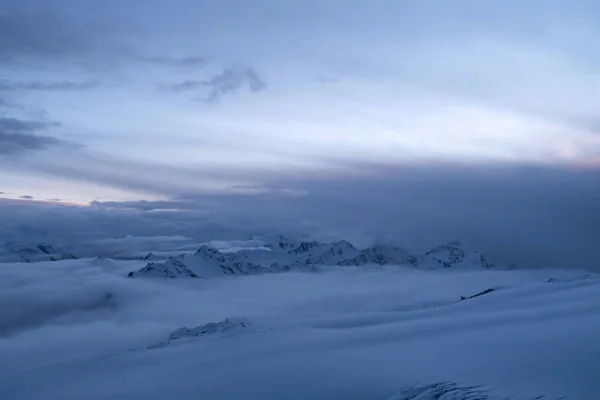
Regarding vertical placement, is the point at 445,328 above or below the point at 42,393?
above

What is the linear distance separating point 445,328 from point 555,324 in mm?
7014

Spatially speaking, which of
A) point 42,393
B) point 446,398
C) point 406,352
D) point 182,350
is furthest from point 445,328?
point 42,393

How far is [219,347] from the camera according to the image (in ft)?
119

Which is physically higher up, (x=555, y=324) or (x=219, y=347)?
(x=555, y=324)

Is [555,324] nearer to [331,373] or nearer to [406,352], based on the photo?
[406,352]

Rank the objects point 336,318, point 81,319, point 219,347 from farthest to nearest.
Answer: point 81,319 → point 336,318 → point 219,347

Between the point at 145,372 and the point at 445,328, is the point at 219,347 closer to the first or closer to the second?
the point at 145,372

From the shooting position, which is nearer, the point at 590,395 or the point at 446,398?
the point at 590,395

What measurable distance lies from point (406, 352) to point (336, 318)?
77.3ft

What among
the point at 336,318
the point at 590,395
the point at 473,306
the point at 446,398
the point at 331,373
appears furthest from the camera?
the point at 336,318

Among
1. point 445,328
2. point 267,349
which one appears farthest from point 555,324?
point 267,349

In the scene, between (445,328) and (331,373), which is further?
(445,328)

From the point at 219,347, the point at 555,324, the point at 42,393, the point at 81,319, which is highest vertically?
the point at 555,324

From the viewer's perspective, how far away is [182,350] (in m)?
37.9
